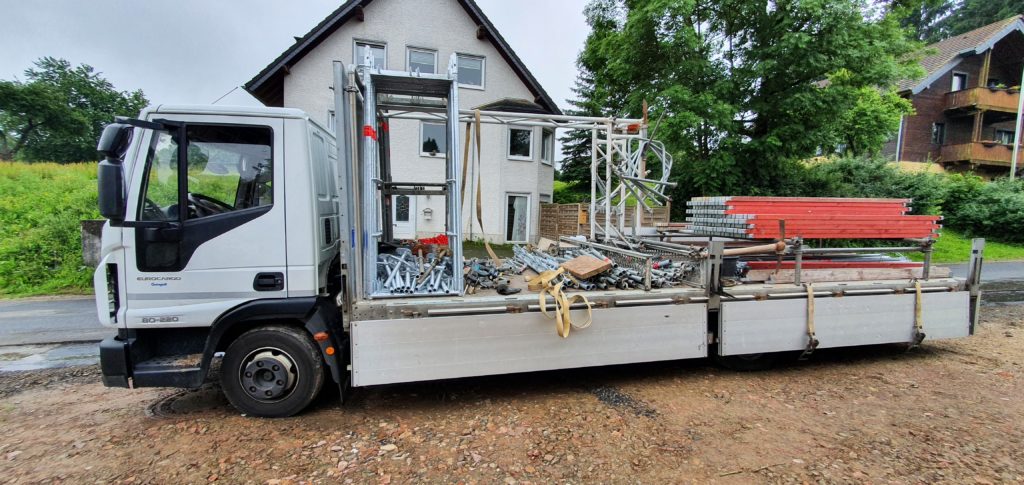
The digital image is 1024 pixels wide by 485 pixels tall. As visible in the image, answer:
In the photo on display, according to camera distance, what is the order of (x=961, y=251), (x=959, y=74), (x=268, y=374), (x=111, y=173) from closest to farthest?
1. (x=111, y=173)
2. (x=268, y=374)
3. (x=961, y=251)
4. (x=959, y=74)

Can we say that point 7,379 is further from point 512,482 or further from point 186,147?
point 512,482

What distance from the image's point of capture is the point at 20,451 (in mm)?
3205

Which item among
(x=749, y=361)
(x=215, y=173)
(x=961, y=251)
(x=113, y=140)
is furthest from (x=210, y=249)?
(x=961, y=251)

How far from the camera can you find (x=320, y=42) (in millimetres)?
15586

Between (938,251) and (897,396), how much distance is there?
16.2m

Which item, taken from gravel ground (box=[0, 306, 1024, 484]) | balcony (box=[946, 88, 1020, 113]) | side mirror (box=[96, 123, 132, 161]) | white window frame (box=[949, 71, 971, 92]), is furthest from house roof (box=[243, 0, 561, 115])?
white window frame (box=[949, 71, 971, 92])

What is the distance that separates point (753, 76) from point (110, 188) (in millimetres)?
14636

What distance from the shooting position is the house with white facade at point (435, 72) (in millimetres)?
15672

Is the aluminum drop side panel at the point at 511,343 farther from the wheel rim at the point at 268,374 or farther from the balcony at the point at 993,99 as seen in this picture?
the balcony at the point at 993,99

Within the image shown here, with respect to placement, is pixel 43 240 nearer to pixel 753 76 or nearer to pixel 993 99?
pixel 753 76

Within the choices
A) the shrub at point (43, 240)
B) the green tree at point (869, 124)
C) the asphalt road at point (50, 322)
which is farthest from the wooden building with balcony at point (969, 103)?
the shrub at point (43, 240)

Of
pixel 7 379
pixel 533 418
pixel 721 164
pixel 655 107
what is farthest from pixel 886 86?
pixel 7 379

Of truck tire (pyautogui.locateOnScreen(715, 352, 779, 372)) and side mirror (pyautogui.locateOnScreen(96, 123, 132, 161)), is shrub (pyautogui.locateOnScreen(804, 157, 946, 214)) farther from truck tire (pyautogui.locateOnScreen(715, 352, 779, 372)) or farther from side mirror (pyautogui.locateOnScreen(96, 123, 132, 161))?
side mirror (pyautogui.locateOnScreen(96, 123, 132, 161))

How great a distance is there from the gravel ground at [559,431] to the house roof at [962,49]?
29.2 m
